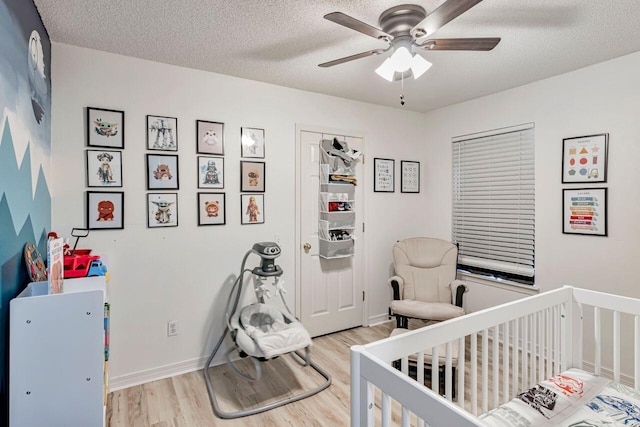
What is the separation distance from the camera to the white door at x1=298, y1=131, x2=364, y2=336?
128 inches

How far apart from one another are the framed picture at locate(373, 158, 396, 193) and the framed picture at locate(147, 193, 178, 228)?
2062 millimetres

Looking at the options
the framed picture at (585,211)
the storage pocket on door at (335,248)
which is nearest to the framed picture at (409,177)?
the storage pocket on door at (335,248)

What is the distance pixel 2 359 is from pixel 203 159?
69.6 inches

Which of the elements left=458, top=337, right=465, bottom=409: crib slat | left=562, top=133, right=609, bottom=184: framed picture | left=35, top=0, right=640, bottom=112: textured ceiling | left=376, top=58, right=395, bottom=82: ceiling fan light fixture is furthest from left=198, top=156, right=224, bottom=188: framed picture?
left=562, top=133, right=609, bottom=184: framed picture

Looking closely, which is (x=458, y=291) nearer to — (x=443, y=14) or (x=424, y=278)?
(x=424, y=278)

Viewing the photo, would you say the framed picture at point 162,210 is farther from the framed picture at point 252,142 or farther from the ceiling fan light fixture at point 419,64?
the ceiling fan light fixture at point 419,64

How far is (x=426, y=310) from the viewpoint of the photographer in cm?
291

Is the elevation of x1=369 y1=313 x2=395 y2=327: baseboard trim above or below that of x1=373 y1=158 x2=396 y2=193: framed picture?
below

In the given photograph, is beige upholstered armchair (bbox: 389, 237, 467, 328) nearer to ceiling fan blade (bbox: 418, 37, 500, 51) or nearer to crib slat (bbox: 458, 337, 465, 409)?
crib slat (bbox: 458, 337, 465, 409)

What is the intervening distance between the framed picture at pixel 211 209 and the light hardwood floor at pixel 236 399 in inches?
47.9

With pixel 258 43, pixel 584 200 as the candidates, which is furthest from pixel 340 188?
pixel 584 200

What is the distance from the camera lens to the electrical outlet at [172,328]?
2.62 metres

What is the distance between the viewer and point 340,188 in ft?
11.0

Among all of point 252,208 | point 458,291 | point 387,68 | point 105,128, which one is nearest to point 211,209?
point 252,208
